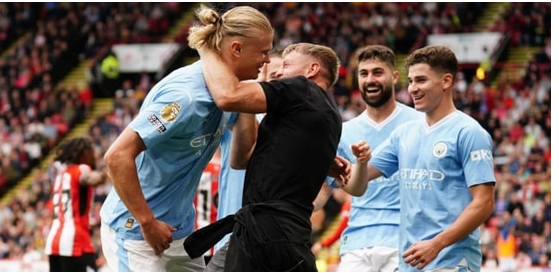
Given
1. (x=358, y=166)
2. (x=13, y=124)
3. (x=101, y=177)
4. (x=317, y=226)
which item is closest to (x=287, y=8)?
(x=13, y=124)

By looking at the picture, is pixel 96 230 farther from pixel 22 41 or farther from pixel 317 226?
pixel 22 41

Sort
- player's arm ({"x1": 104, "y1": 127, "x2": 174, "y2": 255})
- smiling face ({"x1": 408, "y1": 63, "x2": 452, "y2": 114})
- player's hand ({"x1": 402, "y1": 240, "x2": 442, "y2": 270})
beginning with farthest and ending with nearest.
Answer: smiling face ({"x1": 408, "y1": 63, "x2": 452, "y2": 114}) < player's hand ({"x1": 402, "y1": 240, "x2": 442, "y2": 270}) < player's arm ({"x1": 104, "y1": 127, "x2": 174, "y2": 255})

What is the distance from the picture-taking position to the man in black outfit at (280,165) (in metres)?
5.18

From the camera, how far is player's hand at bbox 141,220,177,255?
5.48 m

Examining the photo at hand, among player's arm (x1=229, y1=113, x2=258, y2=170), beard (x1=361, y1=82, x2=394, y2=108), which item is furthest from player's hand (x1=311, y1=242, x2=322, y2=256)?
player's arm (x1=229, y1=113, x2=258, y2=170)

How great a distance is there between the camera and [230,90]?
5.27 m

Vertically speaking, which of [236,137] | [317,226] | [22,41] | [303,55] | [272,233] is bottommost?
[317,226]

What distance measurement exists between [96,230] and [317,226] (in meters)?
4.10

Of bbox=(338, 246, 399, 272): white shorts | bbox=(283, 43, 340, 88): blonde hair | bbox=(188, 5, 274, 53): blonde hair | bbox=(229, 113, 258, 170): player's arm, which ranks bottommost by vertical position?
bbox=(338, 246, 399, 272): white shorts

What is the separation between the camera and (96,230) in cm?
1939

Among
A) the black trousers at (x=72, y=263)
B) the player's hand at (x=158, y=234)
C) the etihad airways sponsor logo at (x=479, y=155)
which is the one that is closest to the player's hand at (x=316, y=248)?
the black trousers at (x=72, y=263)

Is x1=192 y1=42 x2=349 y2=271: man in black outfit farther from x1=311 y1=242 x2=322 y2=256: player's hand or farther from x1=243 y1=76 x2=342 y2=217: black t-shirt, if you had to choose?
x1=311 y1=242 x2=322 y2=256: player's hand

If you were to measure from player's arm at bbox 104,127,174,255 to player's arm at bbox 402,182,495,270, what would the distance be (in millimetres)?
1528

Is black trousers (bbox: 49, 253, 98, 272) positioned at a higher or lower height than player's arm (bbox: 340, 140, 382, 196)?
lower
